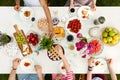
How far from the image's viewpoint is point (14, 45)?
2.09 m

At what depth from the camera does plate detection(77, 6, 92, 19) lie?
207 cm

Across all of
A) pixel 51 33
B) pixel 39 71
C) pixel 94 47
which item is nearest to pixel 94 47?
pixel 94 47

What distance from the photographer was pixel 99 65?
2070mm

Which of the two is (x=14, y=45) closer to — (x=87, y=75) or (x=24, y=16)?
(x=24, y=16)

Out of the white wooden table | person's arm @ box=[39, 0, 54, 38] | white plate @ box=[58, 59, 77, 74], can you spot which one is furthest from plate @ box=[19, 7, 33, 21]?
white plate @ box=[58, 59, 77, 74]

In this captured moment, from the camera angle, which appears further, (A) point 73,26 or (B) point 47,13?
(A) point 73,26

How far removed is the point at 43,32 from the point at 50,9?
0.18 metres

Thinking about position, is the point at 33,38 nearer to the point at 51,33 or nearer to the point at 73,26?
the point at 51,33

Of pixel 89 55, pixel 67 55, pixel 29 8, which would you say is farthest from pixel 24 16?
pixel 89 55

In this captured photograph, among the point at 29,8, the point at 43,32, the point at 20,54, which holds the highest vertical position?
the point at 29,8

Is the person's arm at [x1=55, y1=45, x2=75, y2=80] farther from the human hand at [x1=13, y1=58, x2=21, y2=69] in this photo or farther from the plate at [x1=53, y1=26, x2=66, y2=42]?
the human hand at [x1=13, y1=58, x2=21, y2=69]

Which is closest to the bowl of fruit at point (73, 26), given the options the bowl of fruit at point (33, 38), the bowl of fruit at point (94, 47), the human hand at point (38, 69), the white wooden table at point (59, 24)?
the white wooden table at point (59, 24)

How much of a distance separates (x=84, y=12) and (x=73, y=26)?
135mm

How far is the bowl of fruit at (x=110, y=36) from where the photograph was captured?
6.57 feet
